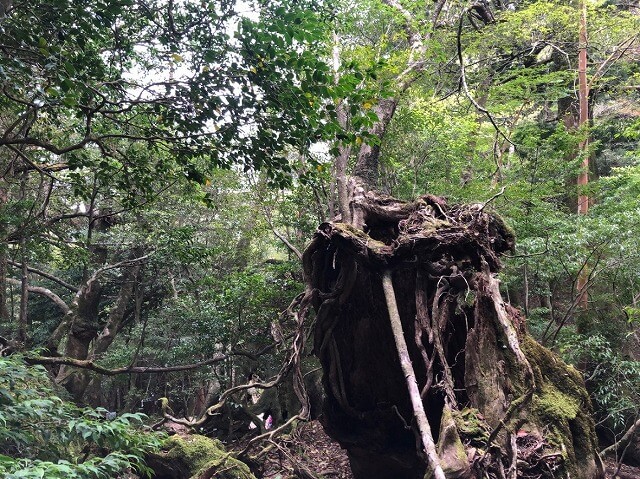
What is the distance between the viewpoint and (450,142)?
359 inches

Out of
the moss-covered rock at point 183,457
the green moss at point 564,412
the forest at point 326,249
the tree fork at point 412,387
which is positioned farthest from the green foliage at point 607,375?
the moss-covered rock at point 183,457

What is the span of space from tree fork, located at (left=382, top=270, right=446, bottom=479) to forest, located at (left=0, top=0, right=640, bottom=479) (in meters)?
0.02

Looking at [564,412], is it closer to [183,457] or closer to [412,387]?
[412,387]

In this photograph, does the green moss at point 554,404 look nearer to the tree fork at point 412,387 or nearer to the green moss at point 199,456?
the tree fork at point 412,387

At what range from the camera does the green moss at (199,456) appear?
5703 millimetres

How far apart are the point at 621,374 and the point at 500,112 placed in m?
5.59

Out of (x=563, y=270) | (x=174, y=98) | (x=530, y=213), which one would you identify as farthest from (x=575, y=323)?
(x=174, y=98)

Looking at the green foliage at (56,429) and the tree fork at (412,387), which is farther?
the tree fork at (412,387)

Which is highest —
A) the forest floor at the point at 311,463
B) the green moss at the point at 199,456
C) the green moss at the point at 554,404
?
the green moss at the point at 554,404

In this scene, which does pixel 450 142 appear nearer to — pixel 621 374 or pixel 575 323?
pixel 575 323

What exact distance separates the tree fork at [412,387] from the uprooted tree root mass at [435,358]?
10 millimetres

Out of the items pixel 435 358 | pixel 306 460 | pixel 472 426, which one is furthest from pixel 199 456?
pixel 472 426

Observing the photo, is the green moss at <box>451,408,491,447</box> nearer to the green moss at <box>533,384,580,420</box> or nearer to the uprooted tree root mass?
the uprooted tree root mass

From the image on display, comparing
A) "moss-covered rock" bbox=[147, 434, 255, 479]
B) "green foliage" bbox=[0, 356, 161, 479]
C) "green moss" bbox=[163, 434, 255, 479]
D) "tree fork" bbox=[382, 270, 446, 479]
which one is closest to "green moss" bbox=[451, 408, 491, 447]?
"tree fork" bbox=[382, 270, 446, 479]
